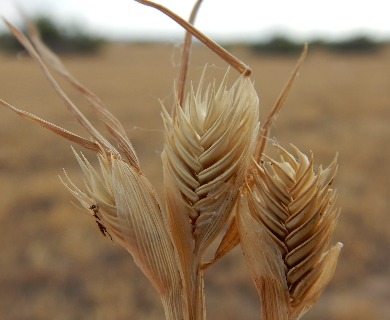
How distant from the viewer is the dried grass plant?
0.42 meters

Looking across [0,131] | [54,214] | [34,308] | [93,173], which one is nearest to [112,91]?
[0,131]

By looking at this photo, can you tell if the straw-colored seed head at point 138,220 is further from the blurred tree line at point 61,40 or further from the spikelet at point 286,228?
the blurred tree line at point 61,40

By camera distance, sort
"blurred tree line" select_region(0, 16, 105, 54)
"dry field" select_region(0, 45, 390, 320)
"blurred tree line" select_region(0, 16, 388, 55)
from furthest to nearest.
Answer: "blurred tree line" select_region(0, 16, 388, 55) < "blurred tree line" select_region(0, 16, 105, 54) < "dry field" select_region(0, 45, 390, 320)

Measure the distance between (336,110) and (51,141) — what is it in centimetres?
475

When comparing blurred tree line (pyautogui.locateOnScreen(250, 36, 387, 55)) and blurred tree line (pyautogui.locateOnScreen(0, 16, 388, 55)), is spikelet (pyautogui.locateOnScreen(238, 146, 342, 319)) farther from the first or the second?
blurred tree line (pyautogui.locateOnScreen(250, 36, 387, 55))

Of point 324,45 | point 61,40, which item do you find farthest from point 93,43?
point 324,45

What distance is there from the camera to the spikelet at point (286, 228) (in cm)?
43

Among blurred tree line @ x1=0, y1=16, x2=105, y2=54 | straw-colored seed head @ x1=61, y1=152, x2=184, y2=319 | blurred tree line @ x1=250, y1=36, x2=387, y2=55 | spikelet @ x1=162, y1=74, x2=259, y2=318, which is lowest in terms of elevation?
blurred tree line @ x1=0, y1=16, x2=105, y2=54

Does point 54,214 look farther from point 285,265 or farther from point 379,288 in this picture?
point 285,265

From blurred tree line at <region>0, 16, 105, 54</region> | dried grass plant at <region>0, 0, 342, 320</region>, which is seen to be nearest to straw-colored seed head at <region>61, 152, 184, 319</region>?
dried grass plant at <region>0, 0, 342, 320</region>

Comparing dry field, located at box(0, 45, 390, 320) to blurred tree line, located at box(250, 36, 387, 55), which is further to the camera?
blurred tree line, located at box(250, 36, 387, 55)

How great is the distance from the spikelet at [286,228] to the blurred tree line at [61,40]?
17.7 meters

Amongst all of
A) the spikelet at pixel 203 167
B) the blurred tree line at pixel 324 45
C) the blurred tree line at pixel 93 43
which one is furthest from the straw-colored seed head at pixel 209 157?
the blurred tree line at pixel 324 45

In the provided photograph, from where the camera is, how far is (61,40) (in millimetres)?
18906
